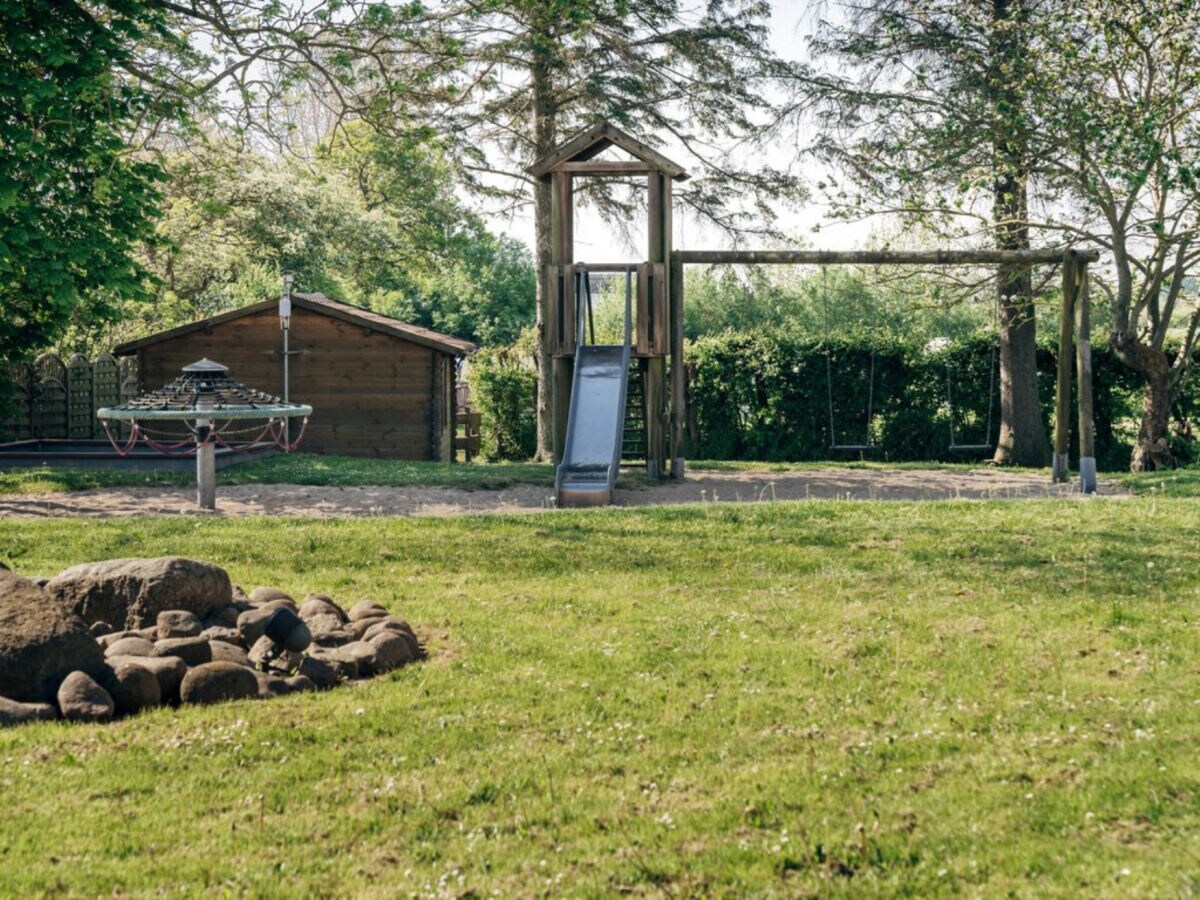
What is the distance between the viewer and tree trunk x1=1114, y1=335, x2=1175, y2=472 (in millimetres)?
20828

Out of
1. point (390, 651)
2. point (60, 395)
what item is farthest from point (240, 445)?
point (60, 395)

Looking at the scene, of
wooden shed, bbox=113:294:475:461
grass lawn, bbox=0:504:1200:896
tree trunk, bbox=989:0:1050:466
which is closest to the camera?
grass lawn, bbox=0:504:1200:896

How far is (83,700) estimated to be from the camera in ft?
21.9

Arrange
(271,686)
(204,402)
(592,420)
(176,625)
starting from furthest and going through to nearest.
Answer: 1. (592,420)
2. (204,402)
3. (176,625)
4. (271,686)

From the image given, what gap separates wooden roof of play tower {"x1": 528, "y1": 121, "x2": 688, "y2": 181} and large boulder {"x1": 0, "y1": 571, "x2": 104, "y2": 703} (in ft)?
42.0

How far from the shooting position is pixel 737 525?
12.3 meters

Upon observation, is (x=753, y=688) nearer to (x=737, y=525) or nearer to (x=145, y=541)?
(x=737, y=525)

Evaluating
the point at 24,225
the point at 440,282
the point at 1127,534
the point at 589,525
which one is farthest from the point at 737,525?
the point at 440,282

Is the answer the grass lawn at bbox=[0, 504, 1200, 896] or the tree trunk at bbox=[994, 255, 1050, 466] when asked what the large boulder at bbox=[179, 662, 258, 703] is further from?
the tree trunk at bbox=[994, 255, 1050, 466]

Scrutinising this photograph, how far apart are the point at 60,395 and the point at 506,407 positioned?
867 cm

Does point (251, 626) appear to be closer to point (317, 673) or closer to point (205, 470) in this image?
point (317, 673)

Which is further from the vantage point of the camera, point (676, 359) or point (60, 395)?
point (60, 395)

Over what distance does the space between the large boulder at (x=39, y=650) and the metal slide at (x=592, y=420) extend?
31.6 feet

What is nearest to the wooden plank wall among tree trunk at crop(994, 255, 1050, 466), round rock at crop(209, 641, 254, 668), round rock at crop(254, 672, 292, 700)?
tree trunk at crop(994, 255, 1050, 466)
